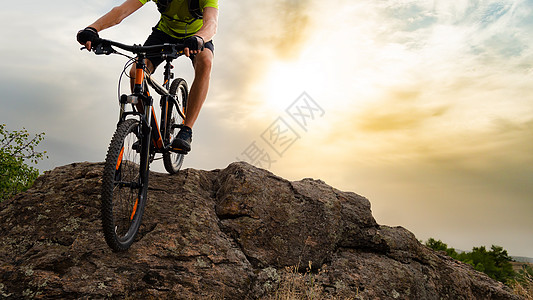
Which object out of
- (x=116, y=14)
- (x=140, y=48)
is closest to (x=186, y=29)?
(x=116, y=14)

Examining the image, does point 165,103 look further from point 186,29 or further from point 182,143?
point 186,29

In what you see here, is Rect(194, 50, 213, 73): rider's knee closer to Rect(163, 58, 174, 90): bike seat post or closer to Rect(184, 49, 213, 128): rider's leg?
Rect(184, 49, 213, 128): rider's leg

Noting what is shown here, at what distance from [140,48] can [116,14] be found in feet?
3.92

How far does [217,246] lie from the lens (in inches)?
162

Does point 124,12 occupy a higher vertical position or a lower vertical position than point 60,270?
higher

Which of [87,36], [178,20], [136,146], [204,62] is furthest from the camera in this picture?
[178,20]

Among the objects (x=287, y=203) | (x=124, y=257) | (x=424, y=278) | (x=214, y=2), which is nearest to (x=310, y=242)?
(x=287, y=203)

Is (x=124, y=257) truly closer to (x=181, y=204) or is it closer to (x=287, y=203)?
(x=181, y=204)

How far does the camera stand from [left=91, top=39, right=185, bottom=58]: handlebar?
366cm

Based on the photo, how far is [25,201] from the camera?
14.0 ft

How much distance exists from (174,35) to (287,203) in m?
2.90

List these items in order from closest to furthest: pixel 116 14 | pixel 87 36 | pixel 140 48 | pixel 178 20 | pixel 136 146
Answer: pixel 140 48 < pixel 87 36 < pixel 136 146 < pixel 116 14 < pixel 178 20

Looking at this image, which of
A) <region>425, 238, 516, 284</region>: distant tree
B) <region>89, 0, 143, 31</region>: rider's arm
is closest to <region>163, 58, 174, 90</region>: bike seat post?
<region>89, 0, 143, 31</region>: rider's arm

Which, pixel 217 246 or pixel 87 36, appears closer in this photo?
pixel 87 36
